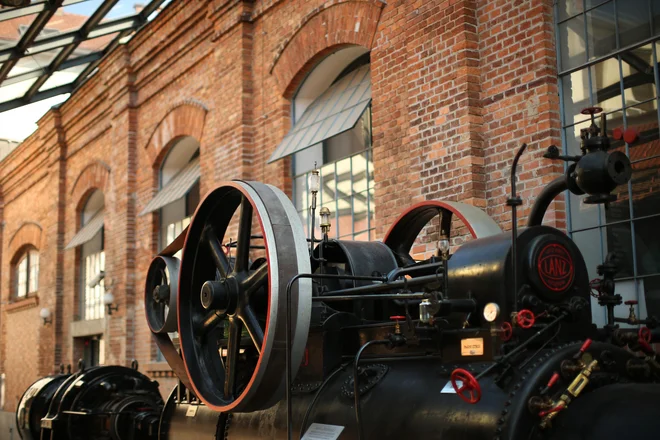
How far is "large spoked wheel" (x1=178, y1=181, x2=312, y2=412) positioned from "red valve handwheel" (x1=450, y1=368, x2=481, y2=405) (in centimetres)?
100

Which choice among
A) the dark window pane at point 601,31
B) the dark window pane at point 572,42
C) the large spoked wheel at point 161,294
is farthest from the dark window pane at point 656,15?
the large spoked wheel at point 161,294

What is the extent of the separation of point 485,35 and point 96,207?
11.3 m

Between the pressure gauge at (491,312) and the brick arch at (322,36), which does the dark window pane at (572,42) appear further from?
the pressure gauge at (491,312)

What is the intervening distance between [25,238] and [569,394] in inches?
731

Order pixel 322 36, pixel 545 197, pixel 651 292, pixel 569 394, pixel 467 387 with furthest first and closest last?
pixel 322 36
pixel 651 292
pixel 545 197
pixel 467 387
pixel 569 394

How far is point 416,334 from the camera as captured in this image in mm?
3758

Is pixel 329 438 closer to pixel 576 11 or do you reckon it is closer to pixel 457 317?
pixel 457 317

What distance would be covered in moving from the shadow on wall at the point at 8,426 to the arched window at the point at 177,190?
3235mm

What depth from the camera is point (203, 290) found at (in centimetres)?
446

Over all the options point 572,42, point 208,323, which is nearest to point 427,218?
point 208,323

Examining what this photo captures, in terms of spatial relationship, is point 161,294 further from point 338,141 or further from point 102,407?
point 338,141

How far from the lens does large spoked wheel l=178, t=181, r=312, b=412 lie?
13.0 ft

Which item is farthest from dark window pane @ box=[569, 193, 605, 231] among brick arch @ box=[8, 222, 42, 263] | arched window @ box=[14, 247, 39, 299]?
arched window @ box=[14, 247, 39, 299]

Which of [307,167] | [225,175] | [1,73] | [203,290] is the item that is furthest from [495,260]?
[1,73]
